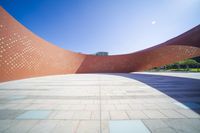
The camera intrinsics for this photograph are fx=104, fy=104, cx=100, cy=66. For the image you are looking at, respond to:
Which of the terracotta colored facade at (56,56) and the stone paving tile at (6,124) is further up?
the terracotta colored facade at (56,56)

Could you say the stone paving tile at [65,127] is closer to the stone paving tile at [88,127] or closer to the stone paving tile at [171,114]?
the stone paving tile at [88,127]

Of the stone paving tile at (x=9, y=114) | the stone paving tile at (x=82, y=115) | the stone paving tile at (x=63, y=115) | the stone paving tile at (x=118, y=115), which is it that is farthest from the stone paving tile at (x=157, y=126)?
the stone paving tile at (x=9, y=114)

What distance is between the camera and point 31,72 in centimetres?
1195

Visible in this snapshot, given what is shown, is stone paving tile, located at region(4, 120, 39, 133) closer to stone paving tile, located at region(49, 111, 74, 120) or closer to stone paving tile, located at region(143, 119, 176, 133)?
stone paving tile, located at region(49, 111, 74, 120)

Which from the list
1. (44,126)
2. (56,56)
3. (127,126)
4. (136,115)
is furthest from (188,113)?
(56,56)

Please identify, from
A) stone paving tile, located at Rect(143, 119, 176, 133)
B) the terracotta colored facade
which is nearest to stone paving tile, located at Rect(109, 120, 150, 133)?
stone paving tile, located at Rect(143, 119, 176, 133)

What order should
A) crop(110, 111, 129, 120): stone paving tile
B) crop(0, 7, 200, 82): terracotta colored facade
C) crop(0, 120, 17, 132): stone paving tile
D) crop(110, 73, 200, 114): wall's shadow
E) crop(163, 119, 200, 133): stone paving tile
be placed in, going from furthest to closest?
crop(0, 7, 200, 82): terracotta colored facade → crop(110, 73, 200, 114): wall's shadow → crop(110, 111, 129, 120): stone paving tile → crop(0, 120, 17, 132): stone paving tile → crop(163, 119, 200, 133): stone paving tile

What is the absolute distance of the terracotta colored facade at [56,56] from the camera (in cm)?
880

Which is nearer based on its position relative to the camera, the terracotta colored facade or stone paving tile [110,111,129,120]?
stone paving tile [110,111,129,120]

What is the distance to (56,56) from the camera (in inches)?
688

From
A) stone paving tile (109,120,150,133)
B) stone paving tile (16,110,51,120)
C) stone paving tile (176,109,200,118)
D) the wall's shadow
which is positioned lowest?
stone paving tile (109,120,150,133)

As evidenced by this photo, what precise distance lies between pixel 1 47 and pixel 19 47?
1.94m

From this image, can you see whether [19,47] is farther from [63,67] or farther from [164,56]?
[164,56]

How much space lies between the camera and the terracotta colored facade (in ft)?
28.9
